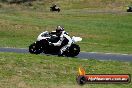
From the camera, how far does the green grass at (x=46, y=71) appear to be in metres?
16.2

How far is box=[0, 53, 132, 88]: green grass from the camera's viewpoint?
16.2 meters

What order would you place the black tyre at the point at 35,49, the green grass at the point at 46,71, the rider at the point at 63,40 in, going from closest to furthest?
the green grass at the point at 46,71, the rider at the point at 63,40, the black tyre at the point at 35,49

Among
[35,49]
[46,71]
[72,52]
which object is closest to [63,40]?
[72,52]

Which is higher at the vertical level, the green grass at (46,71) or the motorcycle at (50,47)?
the green grass at (46,71)

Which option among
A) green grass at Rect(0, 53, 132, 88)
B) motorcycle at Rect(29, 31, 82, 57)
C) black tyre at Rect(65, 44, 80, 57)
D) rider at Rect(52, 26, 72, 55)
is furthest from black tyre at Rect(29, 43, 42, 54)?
green grass at Rect(0, 53, 132, 88)

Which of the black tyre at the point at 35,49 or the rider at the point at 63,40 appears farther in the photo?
the black tyre at the point at 35,49

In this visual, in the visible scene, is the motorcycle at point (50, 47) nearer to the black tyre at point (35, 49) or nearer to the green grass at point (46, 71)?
the black tyre at point (35, 49)

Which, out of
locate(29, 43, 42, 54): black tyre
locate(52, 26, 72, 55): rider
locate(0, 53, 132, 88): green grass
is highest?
locate(0, 53, 132, 88): green grass

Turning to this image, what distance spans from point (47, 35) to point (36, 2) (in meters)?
78.0

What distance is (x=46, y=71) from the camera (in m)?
18.0

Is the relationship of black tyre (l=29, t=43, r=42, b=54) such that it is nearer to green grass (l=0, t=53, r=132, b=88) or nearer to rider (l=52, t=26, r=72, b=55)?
rider (l=52, t=26, r=72, b=55)

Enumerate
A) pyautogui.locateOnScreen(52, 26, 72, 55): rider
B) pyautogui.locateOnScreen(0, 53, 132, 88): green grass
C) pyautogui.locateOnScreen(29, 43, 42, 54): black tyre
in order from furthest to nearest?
pyautogui.locateOnScreen(29, 43, 42, 54): black tyre
pyautogui.locateOnScreen(52, 26, 72, 55): rider
pyautogui.locateOnScreen(0, 53, 132, 88): green grass

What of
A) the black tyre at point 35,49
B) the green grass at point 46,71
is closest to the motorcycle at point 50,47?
the black tyre at point 35,49

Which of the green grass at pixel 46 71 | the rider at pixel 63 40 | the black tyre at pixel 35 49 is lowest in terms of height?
the black tyre at pixel 35 49
